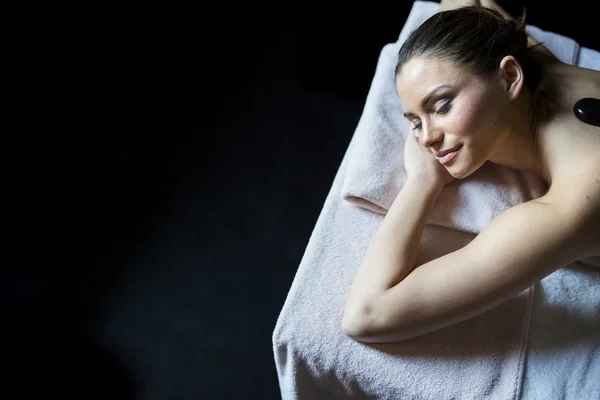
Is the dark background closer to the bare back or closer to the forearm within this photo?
the forearm

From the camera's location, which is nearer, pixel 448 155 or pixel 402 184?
pixel 448 155

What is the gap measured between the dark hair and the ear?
2 centimetres

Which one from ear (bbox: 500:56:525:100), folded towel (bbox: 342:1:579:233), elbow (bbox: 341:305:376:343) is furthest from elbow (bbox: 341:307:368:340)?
ear (bbox: 500:56:525:100)

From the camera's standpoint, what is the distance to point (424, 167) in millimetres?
1062

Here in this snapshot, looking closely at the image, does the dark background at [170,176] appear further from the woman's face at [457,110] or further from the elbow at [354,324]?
the woman's face at [457,110]

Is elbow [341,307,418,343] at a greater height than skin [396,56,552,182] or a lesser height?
lesser

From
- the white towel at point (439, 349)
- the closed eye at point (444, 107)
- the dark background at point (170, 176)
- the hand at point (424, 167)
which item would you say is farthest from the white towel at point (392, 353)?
the dark background at point (170, 176)

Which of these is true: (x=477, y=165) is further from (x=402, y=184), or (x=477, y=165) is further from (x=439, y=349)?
(x=439, y=349)

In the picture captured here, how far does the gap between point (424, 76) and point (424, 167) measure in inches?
7.3

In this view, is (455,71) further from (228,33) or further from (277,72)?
(228,33)

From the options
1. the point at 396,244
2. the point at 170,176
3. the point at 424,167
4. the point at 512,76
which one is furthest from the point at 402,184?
the point at 170,176

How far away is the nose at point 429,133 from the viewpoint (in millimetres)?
971

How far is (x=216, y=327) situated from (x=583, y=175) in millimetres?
1031

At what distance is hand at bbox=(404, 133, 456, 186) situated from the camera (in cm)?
105
